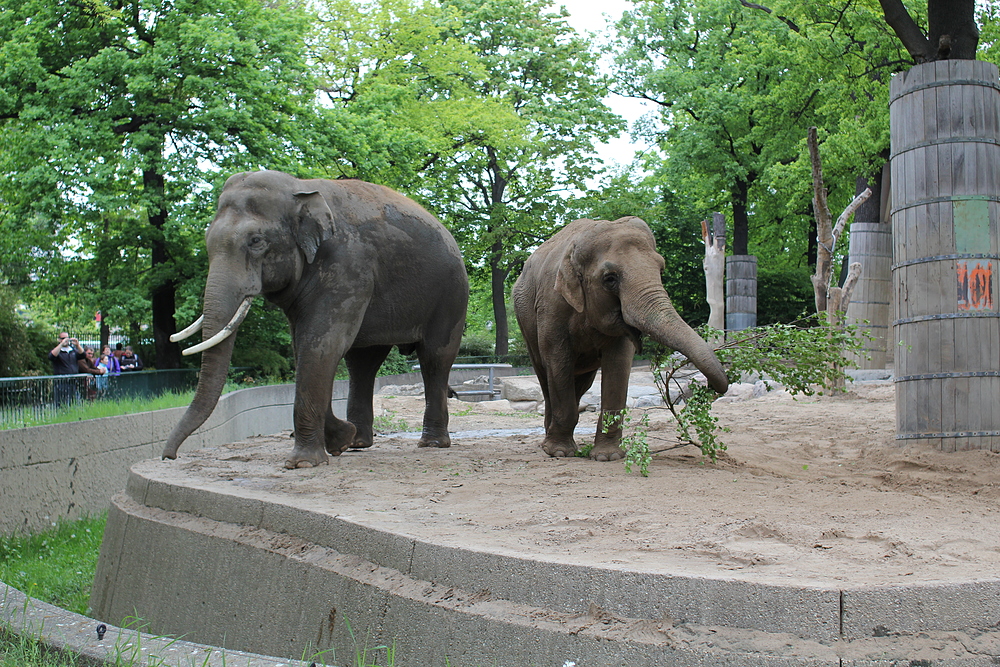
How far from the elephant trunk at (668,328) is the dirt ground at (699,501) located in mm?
807

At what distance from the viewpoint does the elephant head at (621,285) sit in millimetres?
7196

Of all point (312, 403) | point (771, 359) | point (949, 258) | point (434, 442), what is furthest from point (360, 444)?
point (949, 258)

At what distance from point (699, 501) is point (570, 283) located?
8.71ft

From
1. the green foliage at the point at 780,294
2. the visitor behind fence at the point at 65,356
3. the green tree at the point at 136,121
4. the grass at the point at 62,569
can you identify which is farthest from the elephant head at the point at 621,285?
the green foliage at the point at 780,294

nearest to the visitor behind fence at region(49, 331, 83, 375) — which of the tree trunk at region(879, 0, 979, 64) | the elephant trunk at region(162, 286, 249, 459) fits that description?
the elephant trunk at region(162, 286, 249, 459)

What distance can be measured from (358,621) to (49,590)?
4.45m

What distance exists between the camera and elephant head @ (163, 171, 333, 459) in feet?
24.9

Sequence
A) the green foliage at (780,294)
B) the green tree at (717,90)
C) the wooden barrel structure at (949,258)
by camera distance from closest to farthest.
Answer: the wooden barrel structure at (949,258) → the green tree at (717,90) → the green foliage at (780,294)

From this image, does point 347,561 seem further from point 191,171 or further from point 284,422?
point 191,171

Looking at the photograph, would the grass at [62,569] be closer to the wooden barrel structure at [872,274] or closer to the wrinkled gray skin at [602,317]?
the wrinkled gray skin at [602,317]

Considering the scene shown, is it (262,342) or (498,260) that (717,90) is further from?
(262,342)

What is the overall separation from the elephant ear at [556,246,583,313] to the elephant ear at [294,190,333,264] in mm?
2040

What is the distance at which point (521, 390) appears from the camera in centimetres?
1981

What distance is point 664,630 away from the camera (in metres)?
3.74
